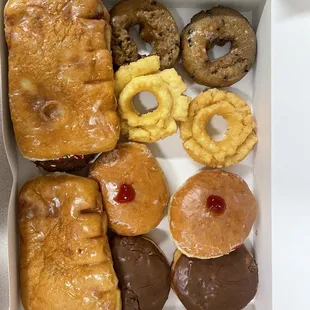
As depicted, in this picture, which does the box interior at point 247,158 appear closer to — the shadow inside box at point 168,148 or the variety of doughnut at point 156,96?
the shadow inside box at point 168,148

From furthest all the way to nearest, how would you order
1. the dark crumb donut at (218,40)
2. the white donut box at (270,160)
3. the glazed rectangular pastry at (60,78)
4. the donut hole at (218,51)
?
the donut hole at (218,51) → the dark crumb donut at (218,40) → the white donut box at (270,160) → the glazed rectangular pastry at (60,78)

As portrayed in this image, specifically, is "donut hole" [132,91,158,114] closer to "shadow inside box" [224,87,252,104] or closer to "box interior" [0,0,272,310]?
"box interior" [0,0,272,310]

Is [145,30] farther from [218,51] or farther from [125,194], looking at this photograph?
[125,194]

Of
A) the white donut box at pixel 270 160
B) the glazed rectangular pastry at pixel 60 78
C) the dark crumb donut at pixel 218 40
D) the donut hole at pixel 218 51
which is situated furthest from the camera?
the donut hole at pixel 218 51

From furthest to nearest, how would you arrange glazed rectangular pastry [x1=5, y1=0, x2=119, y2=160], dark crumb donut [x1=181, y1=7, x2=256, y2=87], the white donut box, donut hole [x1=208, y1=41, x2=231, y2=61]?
donut hole [x1=208, y1=41, x2=231, y2=61] → dark crumb donut [x1=181, y1=7, x2=256, y2=87] → the white donut box → glazed rectangular pastry [x1=5, y1=0, x2=119, y2=160]

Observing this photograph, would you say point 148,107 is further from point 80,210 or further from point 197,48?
point 80,210

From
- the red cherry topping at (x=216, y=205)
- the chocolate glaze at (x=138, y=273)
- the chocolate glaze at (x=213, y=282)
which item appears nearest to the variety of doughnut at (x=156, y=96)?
the red cherry topping at (x=216, y=205)

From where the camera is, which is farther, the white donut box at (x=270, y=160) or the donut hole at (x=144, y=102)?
the donut hole at (x=144, y=102)
